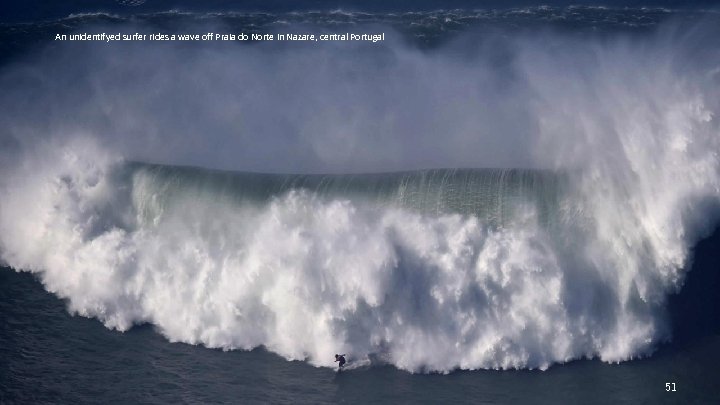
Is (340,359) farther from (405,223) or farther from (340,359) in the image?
(405,223)

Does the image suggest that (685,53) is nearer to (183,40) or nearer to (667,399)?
(667,399)

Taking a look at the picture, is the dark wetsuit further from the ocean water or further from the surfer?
the ocean water

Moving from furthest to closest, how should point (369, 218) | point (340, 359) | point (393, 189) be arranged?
point (393, 189) < point (369, 218) < point (340, 359)

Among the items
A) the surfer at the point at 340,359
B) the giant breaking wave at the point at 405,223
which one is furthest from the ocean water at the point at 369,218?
the surfer at the point at 340,359

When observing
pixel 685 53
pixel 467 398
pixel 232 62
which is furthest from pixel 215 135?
pixel 685 53

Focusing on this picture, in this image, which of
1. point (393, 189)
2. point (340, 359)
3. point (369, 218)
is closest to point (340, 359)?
point (340, 359)

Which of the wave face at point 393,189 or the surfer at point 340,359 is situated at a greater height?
the wave face at point 393,189

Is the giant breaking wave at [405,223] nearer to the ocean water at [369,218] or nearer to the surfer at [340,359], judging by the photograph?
the ocean water at [369,218]
